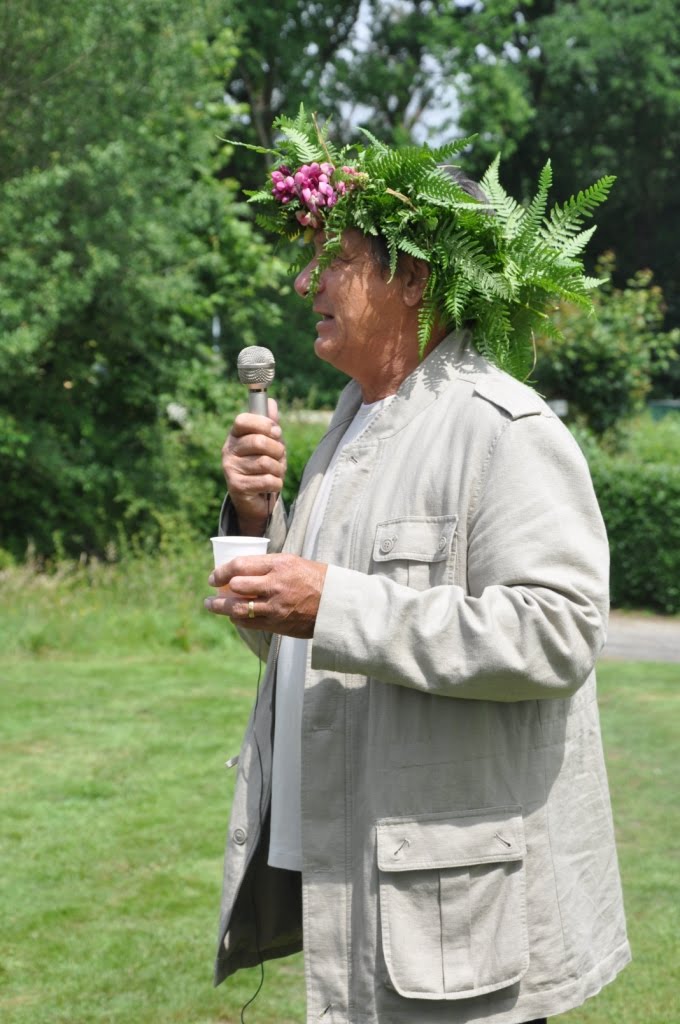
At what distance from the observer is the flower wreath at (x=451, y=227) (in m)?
2.51

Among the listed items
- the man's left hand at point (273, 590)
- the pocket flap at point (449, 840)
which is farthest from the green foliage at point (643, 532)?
the man's left hand at point (273, 590)

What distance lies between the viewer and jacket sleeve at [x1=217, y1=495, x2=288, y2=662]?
2.86 metres

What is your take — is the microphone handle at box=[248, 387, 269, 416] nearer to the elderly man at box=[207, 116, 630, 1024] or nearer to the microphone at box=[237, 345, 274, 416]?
the microphone at box=[237, 345, 274, 416]

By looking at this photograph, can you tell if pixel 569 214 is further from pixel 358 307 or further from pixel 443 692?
pixel 443 692

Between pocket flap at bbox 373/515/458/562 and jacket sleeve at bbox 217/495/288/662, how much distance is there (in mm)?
554

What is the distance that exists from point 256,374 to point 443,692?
887 millimetres

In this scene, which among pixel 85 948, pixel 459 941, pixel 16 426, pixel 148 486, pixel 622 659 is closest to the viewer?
pixel 459 941

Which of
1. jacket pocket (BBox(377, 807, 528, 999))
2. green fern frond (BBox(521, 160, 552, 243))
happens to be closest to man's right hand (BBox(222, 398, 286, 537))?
green fern frond (BBox(521, 160, 552, 243))

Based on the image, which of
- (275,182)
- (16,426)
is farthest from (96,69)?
(275,182)

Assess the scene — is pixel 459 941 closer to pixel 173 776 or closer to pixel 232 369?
pixel 173 776

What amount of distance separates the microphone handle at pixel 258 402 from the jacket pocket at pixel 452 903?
Result: 90 cm

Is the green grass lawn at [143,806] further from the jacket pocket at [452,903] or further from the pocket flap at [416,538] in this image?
the pocket flap at [416,538]

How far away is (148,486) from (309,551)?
1143 cm

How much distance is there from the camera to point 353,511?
96.7 inches
